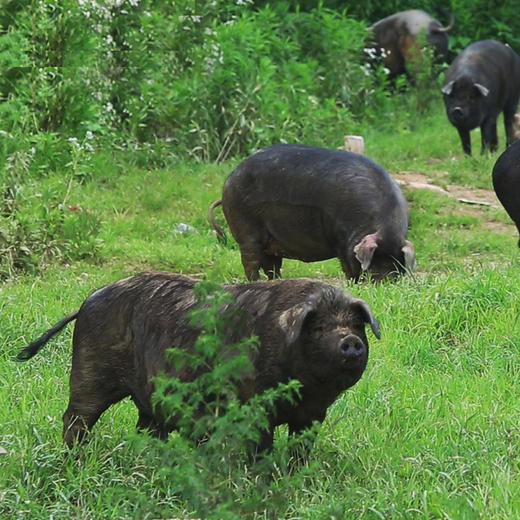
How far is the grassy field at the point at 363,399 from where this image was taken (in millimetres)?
4102

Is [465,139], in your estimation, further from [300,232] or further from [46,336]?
[46,336]

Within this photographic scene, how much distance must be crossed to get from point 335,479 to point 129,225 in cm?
569

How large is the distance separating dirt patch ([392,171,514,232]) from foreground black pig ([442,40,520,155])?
151cm

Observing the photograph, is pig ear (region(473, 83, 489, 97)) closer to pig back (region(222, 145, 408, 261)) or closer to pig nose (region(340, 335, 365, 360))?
pig back (region(222, 145, 408, 261))

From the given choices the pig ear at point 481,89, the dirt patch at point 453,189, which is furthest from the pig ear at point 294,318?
the pig ear at point 481,89

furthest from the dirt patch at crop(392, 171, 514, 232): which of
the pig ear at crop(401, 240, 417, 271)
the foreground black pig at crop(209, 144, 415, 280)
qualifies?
the pig ear at crop(401, 240, 417, 271)

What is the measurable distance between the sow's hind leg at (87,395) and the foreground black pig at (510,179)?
14.4 feet

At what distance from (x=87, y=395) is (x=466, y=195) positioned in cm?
712

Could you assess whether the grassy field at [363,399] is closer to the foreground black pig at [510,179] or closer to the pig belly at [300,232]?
the foreground black pig at [510,179]

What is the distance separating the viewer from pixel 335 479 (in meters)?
4.32

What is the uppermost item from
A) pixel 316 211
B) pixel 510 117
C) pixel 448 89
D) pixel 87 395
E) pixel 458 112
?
pixel 87 395

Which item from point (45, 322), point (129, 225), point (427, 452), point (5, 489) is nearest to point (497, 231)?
point (129, 225)

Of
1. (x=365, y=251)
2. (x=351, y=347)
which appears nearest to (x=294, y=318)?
(x=351, y=347)

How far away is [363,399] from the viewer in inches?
205
